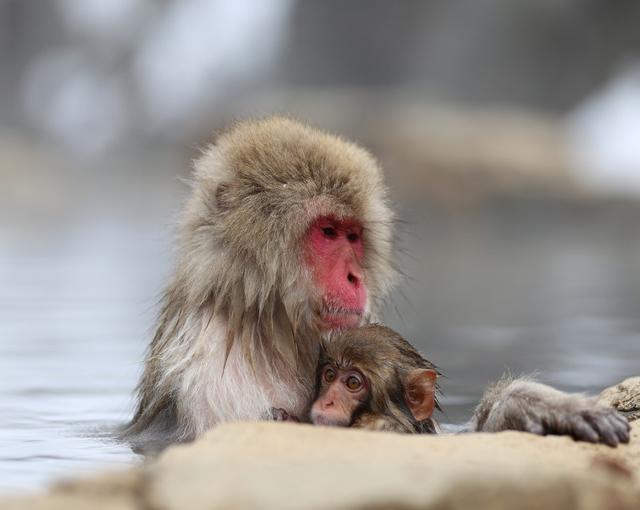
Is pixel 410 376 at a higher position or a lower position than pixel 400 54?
lower

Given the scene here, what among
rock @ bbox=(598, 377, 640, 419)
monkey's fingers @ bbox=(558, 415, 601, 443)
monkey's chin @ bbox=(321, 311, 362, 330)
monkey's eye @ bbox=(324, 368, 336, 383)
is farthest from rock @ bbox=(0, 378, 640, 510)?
rock @ bbox=(598, 377, 640, 419)

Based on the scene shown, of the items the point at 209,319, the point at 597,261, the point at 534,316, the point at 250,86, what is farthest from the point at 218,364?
the point at 250,86

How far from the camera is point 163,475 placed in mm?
2693

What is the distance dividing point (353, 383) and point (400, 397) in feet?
0.72

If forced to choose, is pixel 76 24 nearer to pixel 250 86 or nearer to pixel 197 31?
pixel 197 31

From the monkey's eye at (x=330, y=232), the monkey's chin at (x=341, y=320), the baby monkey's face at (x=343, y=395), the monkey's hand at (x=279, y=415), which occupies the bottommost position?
the monkey's hand at (x=279, y=415)

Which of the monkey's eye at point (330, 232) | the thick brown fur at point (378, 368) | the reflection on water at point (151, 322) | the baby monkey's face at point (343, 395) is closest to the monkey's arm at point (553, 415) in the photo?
the thick brown fur at point (378, 368)

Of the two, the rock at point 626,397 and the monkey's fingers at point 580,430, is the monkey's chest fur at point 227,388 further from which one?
the rock at point 626,397

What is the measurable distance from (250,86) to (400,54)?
6000mm

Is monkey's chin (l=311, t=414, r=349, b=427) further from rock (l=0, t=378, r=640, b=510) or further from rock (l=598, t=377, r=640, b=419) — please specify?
rock (l=598, t=377, r=640, b=419)

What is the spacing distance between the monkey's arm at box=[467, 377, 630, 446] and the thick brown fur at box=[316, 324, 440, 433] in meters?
0.31

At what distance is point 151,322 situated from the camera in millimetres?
10391

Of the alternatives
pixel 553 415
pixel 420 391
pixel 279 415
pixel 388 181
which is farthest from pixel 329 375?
pixel 388 181

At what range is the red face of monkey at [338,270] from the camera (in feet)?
14.7
